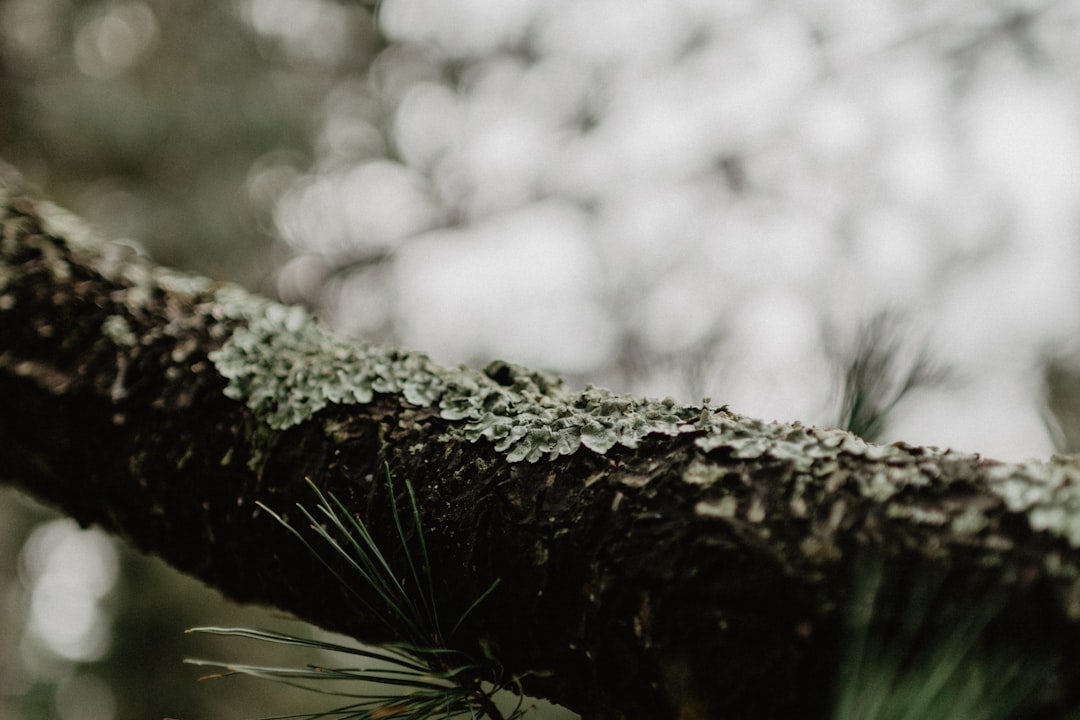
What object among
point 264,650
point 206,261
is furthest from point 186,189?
point 264,650

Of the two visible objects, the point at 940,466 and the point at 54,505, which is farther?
the point at 54,505

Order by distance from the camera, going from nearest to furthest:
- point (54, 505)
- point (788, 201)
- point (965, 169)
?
point (54, 505)
point (965, 169)
point (788, 201)

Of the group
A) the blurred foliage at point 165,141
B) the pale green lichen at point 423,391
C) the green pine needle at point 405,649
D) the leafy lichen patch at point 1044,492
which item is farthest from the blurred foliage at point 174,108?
the leafy lichen patch at point 1044,492

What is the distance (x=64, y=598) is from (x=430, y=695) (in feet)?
20.9

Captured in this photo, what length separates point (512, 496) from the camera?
0.54m

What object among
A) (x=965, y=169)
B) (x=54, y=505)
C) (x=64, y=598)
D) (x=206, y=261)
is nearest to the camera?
(x=54, y=505)

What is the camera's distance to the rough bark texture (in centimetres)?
41

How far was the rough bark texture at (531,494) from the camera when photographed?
41 centimetres

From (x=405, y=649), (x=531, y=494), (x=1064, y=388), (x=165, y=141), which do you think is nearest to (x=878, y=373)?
(x=531, y=494)

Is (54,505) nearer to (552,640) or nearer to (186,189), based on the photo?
(552,640)

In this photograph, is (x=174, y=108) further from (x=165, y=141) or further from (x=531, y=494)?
(x=531, y=494)

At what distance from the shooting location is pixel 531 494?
53 cm

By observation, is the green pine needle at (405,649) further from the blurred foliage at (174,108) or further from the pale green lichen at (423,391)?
the blurred foliage at (174,108)

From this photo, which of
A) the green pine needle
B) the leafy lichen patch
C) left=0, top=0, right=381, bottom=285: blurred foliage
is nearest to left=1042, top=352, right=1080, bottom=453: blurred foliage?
the leafy lichen patch
